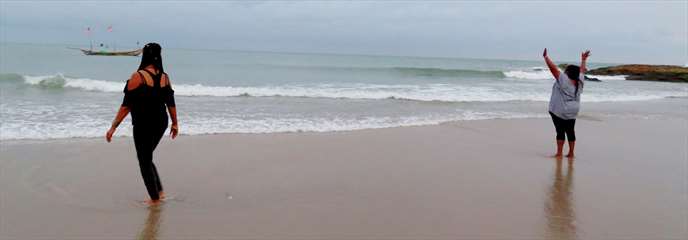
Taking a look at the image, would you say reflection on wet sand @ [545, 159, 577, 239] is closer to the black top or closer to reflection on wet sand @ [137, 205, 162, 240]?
reflection on wet sand @ [137, 205, 162, 240]

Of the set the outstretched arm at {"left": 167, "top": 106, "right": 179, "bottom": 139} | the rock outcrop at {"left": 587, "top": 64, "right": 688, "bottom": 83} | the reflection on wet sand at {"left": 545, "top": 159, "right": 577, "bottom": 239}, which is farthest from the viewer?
the rock outcrop at {"left": 587, "top": 64, "right": 688, "bottom": 83}

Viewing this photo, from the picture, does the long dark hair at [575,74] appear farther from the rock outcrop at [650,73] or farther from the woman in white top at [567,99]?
the rock outcrop at [650,73]

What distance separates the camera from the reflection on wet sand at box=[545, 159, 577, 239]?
12.5ft

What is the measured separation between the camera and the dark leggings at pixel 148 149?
165 inches

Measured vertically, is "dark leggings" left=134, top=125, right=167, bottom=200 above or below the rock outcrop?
above

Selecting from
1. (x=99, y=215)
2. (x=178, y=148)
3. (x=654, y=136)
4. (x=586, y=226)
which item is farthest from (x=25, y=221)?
(x=654, y=136)

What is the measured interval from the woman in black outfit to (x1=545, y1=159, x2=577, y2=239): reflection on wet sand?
332 cm

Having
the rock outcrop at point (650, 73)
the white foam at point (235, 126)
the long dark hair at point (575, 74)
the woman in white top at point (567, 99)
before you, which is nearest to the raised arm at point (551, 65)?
the woman in white top at point (567, 99)

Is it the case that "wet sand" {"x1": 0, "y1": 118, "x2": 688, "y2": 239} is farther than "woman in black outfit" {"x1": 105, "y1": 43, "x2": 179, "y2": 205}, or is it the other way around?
"woman in black outfit" {"x1": 105, "y1": 43, "x2": 179, "y2": 205}

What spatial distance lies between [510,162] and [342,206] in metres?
3.06

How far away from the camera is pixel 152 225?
152 inches

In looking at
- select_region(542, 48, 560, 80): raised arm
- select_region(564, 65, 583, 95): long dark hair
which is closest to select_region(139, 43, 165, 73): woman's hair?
select_region(542, 48, 560, 80): raised arm

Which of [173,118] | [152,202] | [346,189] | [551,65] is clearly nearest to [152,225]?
[152,202]

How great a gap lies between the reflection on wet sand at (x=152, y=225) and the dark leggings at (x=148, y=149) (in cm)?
19
